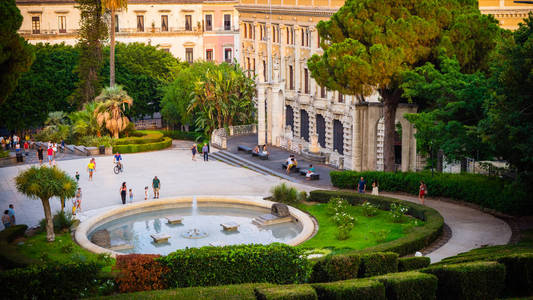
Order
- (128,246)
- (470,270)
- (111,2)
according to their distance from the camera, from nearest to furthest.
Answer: (470,270)
(128,246)
(111,2)

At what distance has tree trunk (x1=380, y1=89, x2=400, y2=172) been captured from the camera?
34.2 meters

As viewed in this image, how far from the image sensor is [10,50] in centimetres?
2139

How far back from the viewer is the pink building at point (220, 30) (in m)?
84.7

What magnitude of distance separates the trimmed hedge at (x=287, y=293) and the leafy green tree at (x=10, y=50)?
34.8 ft

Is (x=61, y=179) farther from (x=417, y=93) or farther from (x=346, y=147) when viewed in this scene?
(x=346, y=147)

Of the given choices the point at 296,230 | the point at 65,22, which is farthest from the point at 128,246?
the point at 65,22

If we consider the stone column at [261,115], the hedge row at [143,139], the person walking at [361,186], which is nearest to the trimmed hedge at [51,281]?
the person walking at [361,186]

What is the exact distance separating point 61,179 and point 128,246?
11.8 ft

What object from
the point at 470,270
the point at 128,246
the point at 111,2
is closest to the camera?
the point at 470,270

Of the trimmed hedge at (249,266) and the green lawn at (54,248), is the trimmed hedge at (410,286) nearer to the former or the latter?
the trimmed hedge at (249,266)

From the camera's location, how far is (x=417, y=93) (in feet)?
101

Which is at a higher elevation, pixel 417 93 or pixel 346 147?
pixel 417 93

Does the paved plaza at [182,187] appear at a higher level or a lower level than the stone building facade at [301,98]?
lower

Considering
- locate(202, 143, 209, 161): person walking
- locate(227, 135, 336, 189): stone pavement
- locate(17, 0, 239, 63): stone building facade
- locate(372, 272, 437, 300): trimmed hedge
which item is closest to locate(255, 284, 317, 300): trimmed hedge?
locate(372, 272, 437, 300): trimmed hedge
